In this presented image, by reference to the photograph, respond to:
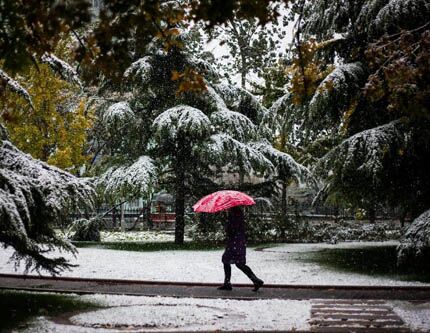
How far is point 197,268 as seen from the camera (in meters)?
15.5

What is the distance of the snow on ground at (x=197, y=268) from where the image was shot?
1338 centimetres

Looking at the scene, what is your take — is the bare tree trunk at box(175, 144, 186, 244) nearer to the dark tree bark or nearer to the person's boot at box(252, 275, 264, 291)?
the dark tree bark

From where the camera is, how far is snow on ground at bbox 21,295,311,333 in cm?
810

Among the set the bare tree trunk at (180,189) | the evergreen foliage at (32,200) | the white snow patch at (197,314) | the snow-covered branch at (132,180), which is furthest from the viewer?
the bare tree trunk at (180,189)

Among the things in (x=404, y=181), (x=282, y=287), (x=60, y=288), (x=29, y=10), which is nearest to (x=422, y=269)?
(x=404, y=181)

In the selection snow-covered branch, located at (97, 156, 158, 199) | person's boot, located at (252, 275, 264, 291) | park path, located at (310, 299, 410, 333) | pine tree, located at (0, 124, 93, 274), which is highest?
snow-covered branch, located at (97, 156, 158, 199)

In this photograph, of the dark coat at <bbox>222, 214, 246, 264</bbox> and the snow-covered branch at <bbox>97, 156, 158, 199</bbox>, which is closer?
the dark coat at <bbox>222, 214, 246, 264</bbox>

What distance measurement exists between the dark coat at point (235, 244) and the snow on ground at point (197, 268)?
74.5 inches

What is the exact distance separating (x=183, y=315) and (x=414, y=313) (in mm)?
3536

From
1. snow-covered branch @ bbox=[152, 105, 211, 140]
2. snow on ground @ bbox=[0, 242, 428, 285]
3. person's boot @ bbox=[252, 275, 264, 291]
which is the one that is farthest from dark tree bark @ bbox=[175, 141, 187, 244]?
person's boot @ bbox=[252, 275, 264, 291]

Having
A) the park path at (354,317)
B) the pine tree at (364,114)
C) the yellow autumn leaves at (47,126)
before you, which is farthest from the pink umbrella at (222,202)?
the yellow autumn leaves at (47,126)

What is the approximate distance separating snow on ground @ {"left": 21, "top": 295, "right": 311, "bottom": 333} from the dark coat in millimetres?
1063

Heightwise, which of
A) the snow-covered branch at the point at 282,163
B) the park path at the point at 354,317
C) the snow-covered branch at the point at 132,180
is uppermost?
the snow-covered branch at the point at 282,163

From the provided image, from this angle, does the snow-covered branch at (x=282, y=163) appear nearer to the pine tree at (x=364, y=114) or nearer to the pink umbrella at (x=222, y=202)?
the pine tree at (x=364, y=114)
